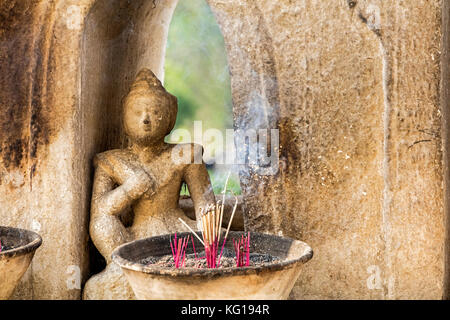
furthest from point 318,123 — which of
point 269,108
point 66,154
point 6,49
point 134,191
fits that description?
point 6,49

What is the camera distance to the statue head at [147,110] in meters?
2.88

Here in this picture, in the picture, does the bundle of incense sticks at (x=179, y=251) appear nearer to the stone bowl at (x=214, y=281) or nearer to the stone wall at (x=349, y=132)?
the stone bowl at (x=214, y=281)

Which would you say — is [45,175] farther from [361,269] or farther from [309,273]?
[361,269]

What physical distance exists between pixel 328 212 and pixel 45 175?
50.4 inches

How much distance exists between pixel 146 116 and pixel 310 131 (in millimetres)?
766

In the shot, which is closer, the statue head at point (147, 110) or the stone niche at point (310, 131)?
the stone niche at point (310, 131)

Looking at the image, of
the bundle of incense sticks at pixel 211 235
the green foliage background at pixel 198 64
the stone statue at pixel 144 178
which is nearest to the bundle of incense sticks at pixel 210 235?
the bundle of incense sticks at pixel 211 235

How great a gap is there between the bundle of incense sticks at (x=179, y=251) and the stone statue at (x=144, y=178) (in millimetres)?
493

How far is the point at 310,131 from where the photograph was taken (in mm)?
2682

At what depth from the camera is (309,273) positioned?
270 cm

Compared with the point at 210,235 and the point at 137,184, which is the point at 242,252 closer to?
the point at 210,235

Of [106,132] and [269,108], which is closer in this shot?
[269,108]

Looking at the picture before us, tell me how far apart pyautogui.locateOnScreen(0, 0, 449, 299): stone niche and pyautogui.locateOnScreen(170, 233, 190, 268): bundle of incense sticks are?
462mm

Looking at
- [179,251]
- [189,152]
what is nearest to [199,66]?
[189,152]
